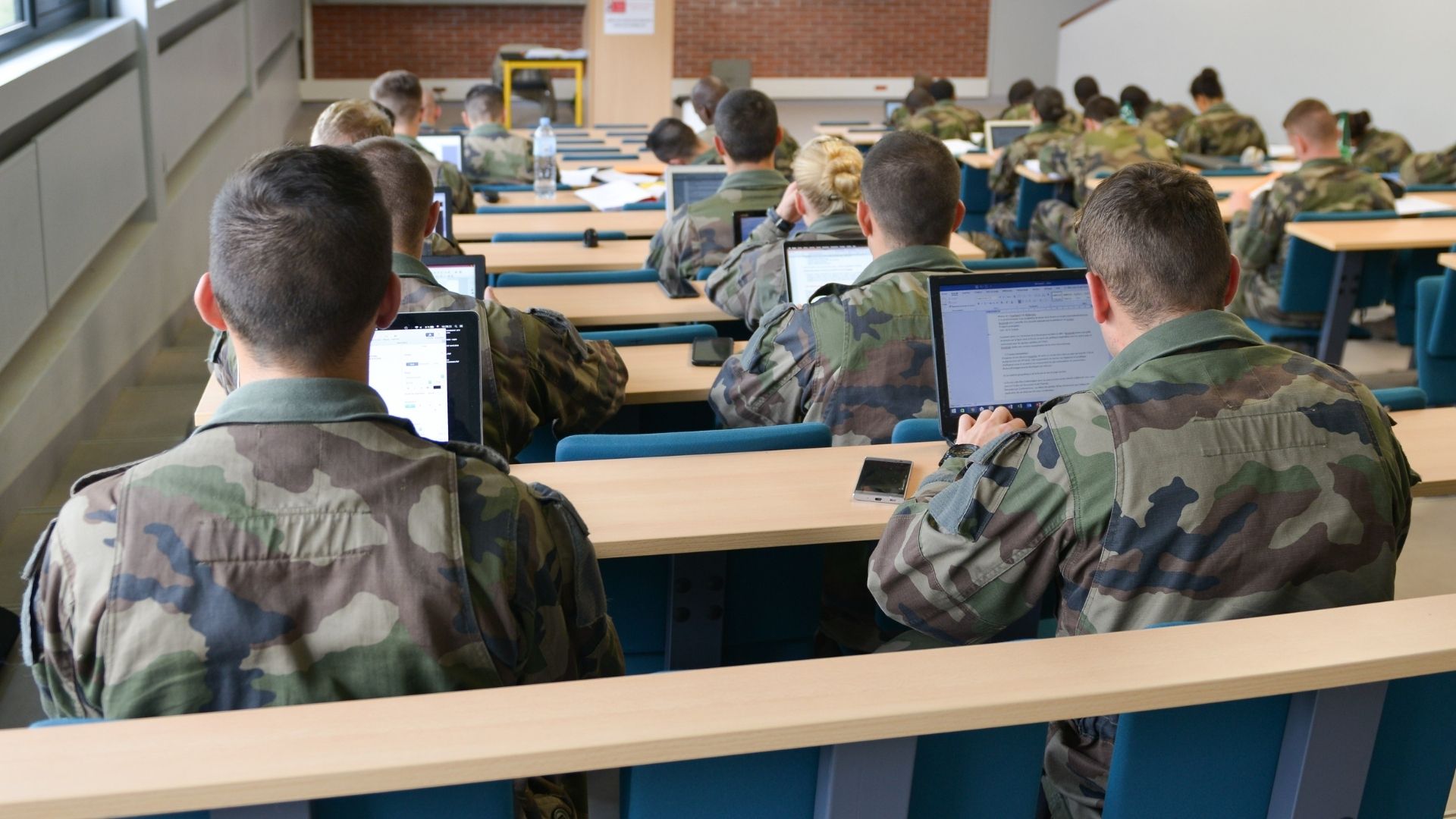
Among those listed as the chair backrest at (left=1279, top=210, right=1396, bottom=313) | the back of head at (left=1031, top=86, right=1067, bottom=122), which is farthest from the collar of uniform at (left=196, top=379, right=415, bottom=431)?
the back of head at (left=1031, top=86, right=1067, bottom=122)

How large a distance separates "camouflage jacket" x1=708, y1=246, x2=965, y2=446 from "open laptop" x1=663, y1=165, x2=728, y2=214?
214 centimetres

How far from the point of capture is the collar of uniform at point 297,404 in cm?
130

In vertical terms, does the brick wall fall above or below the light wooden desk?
above

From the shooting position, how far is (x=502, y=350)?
2549 mm

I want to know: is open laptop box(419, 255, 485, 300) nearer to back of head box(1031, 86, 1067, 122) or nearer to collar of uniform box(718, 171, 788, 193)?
collar of uniform box(718, 171, 788, 193)

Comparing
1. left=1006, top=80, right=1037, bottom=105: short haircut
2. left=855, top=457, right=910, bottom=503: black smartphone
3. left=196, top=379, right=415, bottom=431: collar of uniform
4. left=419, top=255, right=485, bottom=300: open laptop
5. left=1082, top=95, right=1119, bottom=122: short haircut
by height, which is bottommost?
left=855, top=457, right=910, bottom=503: black smartphone

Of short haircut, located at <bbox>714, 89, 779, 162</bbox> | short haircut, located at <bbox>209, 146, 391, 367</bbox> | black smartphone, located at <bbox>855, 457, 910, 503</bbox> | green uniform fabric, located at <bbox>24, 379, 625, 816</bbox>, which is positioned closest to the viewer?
green uniform fabric, located at <bbox>24, 379, 625, 816</bbox>

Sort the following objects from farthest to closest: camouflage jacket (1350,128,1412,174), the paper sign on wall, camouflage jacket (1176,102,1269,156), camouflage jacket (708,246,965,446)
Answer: the paper sign on wall → camouflage jacket (1176,102,1269,156) → camouflage jacket (1350,128,1412,174) → camouflage jacket (708,246,965,446)

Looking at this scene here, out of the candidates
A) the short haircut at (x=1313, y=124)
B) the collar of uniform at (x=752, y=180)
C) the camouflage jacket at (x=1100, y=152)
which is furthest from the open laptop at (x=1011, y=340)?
the camouflage jacket at (x=1100, y=152)

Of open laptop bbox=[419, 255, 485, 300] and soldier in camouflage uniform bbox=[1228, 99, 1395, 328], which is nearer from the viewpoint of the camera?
open laptop bbox=[419, 255, 485, 300]

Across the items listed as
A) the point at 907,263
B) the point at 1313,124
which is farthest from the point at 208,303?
the point at 1313,124

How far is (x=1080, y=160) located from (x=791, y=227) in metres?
3.54

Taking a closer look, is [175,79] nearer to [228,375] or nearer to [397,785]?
[228,375]

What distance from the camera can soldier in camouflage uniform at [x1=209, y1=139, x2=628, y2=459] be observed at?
2.48 m
